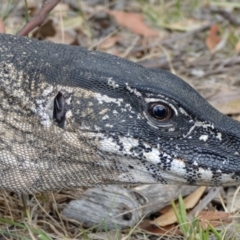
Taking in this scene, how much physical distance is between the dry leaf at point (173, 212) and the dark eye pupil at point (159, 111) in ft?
3.04

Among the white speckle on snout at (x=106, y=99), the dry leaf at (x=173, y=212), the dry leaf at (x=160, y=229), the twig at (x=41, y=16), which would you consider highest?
the twig at (x=41, y=16)

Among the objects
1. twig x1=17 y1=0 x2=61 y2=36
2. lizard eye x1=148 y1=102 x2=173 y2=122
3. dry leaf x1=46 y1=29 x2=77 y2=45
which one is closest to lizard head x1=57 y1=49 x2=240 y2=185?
lizard eye x1=148 y1=102 x2=173 y2=122

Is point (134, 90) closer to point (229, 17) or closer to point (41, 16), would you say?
point (41, 16)

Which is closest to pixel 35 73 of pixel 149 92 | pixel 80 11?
pixel 149 92

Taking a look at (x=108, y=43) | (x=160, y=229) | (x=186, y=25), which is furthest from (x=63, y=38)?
(x=160, y=229)

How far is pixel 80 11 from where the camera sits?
582 cm

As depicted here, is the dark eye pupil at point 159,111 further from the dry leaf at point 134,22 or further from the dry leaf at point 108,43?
the dry leaf at point 134,22

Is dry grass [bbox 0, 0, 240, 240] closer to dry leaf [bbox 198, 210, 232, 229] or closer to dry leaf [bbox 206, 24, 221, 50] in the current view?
dry leaf [bbox 206, 24, 221, 50]

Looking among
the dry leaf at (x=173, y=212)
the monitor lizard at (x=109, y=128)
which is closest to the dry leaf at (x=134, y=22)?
the dry leaf at (x=173, y=212)

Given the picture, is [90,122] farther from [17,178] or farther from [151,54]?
[151,54]

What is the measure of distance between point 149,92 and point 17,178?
0.67 m

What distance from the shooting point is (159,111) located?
9.40ft

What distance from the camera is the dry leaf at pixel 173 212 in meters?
3.65

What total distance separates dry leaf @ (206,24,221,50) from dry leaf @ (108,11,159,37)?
417 millimetres
